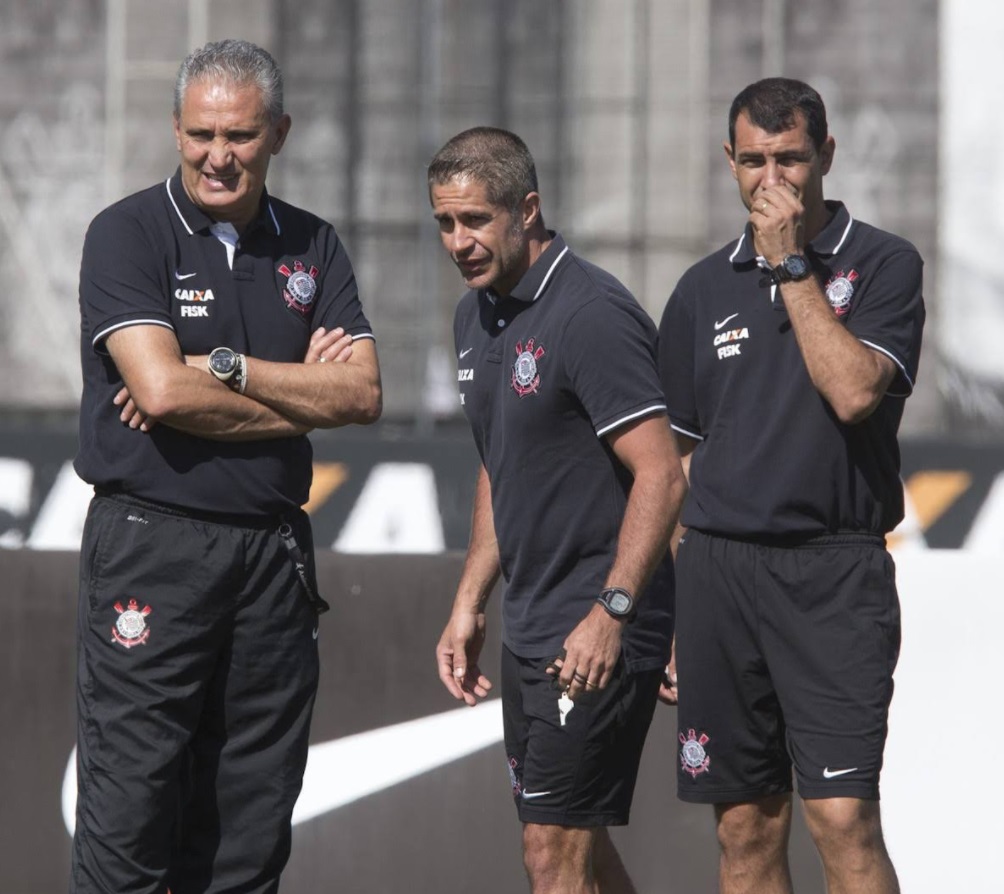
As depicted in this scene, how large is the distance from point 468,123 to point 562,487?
2.75m

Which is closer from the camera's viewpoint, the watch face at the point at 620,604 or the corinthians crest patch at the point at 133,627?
the watch face at the point at 620,604

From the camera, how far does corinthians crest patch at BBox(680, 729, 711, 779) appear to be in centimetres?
415

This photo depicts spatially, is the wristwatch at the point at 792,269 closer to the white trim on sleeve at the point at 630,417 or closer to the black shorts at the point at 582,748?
the white trim on sleeve at the point at 630,417

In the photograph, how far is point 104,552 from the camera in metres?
3.82

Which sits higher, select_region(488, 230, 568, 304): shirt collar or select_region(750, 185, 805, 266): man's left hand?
select_region(750, 185, 805, 266): man's left hand

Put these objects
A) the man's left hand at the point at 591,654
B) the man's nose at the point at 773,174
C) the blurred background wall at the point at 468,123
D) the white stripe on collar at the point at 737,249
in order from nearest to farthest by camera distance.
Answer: the man's left hand at the point at 591,654, the man's nose at the point at 773,174, the white stripe on collar at the point at 737,249, the blurred background wall at the point at 468,123

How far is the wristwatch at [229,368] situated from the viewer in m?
3.75

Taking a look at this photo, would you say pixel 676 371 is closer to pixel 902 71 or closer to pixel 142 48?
pixel 902 71

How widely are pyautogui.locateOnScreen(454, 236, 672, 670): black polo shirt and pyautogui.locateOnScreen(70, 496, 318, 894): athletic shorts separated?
517 mm

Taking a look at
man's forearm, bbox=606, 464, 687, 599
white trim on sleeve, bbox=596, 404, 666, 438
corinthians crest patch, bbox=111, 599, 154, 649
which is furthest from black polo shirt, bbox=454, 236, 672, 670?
corinthians crest patch, bbox=111, 599, 154, 649

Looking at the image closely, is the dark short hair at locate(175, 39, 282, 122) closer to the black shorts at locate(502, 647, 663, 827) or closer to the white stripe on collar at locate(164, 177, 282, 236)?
the white stripe on collar at locate(164, 177, 282, 236)

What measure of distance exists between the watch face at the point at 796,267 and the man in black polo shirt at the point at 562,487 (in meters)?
0.33

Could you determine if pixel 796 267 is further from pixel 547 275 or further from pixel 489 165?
pixel 489 165

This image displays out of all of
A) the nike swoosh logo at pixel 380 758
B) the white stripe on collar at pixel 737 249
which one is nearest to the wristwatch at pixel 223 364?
the white stripe on collar at pixel 737 249
